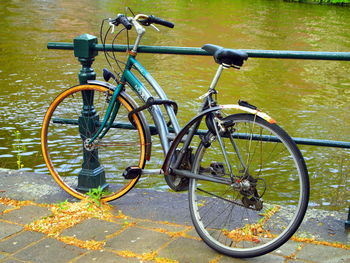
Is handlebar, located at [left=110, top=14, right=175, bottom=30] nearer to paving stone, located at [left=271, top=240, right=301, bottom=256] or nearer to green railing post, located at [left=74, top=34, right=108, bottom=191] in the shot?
green railing post, located at [left=74, top=34, right=108, bottom=191]

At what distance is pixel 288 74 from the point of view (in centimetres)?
1176

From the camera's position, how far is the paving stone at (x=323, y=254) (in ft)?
10.6

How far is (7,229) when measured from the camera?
3674mm

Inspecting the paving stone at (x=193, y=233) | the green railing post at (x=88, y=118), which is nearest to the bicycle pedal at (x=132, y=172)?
the green railing post at (x=88, y=118)

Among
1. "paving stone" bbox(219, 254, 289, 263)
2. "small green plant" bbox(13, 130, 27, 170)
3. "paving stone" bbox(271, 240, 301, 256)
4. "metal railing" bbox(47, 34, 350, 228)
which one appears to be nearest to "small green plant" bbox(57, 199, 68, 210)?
"metal railing" bbox(47, 34, 350, 228)

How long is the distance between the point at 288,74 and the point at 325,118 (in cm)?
349

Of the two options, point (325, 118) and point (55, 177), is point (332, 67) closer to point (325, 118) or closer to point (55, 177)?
point (325, 118)

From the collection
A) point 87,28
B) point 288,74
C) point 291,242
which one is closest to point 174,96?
point 288,74

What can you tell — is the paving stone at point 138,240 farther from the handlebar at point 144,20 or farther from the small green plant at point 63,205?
the handlebar at point 144,20

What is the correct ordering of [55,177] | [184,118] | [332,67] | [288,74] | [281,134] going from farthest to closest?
[332,67] → [288,74] → [184,118] → [55,177] → [281,134]

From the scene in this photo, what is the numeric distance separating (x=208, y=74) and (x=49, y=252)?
8.38 metres

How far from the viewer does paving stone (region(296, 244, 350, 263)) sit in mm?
3227

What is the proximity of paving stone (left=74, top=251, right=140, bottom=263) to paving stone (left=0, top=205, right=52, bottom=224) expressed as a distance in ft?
2.27

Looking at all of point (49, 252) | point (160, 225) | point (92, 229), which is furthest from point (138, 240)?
point (49, 252)
